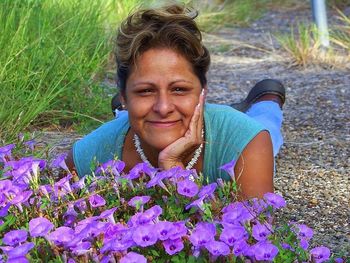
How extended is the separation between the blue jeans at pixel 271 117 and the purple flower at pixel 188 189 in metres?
2.11

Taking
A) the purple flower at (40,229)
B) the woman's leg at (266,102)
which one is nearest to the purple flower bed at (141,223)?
the purple flower at (40,229)

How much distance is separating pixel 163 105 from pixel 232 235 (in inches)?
46.4

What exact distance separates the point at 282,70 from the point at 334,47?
0.86m

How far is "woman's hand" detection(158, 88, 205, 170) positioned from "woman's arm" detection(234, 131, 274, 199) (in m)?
0.19

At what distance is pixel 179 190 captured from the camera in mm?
2471

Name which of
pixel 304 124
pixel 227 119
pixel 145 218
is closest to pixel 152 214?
pixel 145 218

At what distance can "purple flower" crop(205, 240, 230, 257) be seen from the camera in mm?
2086

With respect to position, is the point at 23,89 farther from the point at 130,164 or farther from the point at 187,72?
the point at 187,72

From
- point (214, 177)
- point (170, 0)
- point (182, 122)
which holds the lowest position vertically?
point (214, 177)

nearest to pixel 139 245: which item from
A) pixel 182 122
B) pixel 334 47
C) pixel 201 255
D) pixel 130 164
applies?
pixel 201 255

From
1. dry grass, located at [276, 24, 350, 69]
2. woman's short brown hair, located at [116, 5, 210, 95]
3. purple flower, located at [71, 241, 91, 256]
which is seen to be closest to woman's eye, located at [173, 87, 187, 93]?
woman's short brown hair, located at [116, 5, 210, 95]

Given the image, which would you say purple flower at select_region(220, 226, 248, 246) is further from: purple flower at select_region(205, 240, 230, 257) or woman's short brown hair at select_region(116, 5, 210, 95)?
woman's short brown hair at select_region(116, 5, 210, 95)

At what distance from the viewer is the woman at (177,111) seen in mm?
3354

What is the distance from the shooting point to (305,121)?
5.55 meters
